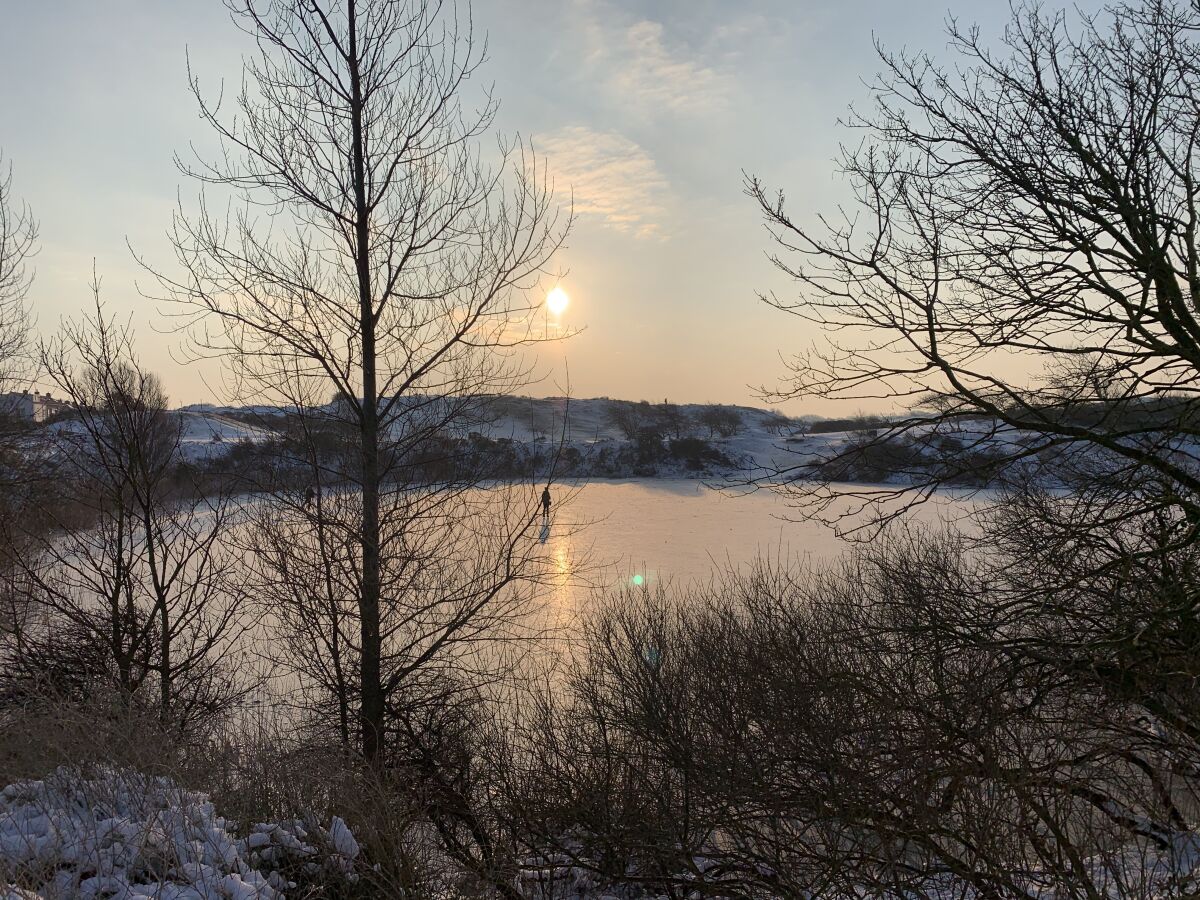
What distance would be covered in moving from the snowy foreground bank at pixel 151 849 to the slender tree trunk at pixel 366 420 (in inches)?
76.8

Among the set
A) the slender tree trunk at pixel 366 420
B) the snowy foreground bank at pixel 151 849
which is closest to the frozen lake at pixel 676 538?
the slender tree trunk at pixel 366 420

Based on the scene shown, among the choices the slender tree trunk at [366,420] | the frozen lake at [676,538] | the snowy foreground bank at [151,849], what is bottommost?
the frozen lake at [676,538]

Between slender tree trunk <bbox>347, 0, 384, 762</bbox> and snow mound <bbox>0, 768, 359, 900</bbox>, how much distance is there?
6.75 feet

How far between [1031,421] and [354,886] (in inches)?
231

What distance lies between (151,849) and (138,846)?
7 cm

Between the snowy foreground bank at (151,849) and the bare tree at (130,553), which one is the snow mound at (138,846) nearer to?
the snowy foreground bank at (151,849)

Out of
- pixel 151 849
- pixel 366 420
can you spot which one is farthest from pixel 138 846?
pixel 366 420

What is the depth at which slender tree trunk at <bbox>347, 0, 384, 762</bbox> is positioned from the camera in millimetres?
7059

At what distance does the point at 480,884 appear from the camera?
6.72 metres

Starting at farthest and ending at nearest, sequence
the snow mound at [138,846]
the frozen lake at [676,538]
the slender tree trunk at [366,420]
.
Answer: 1. the frozen lake at [676,538]
2. the slender tree trunk at [366,420]
3. the snow mound at [138,846]

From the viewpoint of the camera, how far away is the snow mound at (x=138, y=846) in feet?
12.6

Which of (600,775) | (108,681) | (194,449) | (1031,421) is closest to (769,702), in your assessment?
(600,775)

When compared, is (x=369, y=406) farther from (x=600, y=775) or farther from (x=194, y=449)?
(x=194, y=449)

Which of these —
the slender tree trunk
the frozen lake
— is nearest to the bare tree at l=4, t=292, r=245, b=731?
the slender tree trunk
